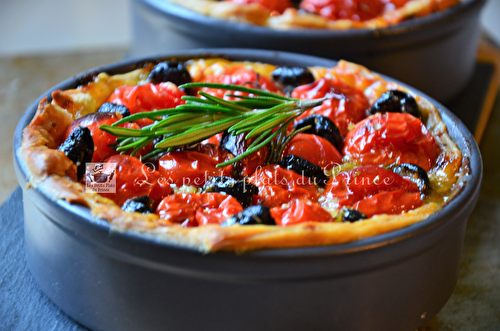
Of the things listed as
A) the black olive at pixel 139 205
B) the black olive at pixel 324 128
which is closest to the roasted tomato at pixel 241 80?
the black olive at pixel 324 128

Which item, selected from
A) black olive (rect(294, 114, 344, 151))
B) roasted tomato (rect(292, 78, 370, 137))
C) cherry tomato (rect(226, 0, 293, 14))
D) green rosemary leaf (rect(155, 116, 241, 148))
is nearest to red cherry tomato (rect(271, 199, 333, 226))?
green rosemary leaf (rect(155, 116, 241, 148))

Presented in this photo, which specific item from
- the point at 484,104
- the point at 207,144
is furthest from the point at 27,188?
the point at 484,104

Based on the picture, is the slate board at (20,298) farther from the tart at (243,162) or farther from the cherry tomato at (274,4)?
the cherry tomato at (274,4)

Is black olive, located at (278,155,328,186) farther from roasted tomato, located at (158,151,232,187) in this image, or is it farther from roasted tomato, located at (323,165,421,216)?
roasted tomato, located at (158,151,232,187)

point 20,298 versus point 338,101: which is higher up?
point 338,101

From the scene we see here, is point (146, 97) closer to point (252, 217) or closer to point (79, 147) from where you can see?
point (79, 147)

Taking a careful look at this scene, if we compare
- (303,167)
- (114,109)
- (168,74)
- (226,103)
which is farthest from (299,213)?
(168,74)

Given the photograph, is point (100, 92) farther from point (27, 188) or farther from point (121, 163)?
point (27, 188)
